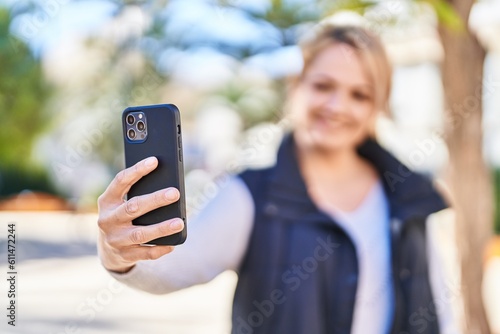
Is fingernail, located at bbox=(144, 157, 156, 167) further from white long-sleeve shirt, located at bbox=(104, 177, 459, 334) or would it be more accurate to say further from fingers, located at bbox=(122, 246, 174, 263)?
white long-sleeve shirt, located at bbox=(104, 177, 459, 334)

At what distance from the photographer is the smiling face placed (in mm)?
1728

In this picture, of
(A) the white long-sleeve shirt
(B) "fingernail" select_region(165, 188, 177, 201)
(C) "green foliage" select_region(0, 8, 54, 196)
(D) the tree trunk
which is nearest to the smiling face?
(A) the white long-sleeve shirt

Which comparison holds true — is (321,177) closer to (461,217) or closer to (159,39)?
(461,217)

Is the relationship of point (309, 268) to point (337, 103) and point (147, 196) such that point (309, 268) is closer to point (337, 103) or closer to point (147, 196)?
point (337, 103)

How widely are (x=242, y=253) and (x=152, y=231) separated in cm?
57

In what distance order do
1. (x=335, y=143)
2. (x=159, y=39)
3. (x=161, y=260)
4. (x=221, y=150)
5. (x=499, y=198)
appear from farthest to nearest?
(x=499, y=198) → (x=221, y=150) → (x=159, y=39) → (x=335, y=143) → (x=161, y=260)

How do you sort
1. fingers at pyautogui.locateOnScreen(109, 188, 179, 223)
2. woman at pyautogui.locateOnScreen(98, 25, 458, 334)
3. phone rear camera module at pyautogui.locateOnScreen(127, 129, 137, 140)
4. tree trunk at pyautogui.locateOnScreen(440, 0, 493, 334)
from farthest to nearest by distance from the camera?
tree trunk at pyautogui.locateOnScreen(440, 0, 493, 334)
woman at pyautogui.locateOnScreen(98, 25, 458, 334)
phone rear camera module at pyautogui.locateOnScreen(127, 129, 137, 140)
fingers at pyautogui.locateOnScreen(109, 188, 179, 223)

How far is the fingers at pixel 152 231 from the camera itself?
100cm

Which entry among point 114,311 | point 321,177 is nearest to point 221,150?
point 114,311

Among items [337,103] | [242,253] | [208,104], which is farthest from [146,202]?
[208,104]

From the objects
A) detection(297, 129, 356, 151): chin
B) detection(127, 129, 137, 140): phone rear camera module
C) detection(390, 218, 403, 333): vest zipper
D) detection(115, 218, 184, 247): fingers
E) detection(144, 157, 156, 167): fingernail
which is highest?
detection(297, 129, 356, 151): chin

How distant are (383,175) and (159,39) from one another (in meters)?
1.59

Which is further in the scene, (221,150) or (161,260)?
(221,150)

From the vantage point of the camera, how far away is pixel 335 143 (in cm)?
175
